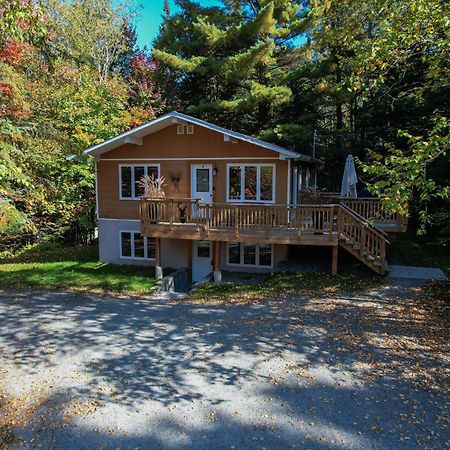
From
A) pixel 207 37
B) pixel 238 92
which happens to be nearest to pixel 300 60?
pixel 238 92

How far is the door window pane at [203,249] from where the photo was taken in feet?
47.9

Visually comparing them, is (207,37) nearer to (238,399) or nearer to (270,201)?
(270,201)

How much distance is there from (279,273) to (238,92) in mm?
14480

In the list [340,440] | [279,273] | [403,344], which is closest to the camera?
[340,440]

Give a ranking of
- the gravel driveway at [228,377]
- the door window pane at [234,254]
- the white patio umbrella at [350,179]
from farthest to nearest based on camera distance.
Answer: the door window pane at [234,254], the white patio umbrella at [350,179], the gravel driveway at [228,377]

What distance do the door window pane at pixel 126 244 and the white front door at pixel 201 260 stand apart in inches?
105

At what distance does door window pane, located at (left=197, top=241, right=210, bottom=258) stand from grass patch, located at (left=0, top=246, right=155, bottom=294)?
78.8 inches

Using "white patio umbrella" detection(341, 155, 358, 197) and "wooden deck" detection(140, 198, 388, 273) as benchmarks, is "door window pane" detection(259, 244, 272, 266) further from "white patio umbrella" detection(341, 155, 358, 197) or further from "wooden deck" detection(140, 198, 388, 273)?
"white patio umbrella" detection(341, 155, 358, 197)

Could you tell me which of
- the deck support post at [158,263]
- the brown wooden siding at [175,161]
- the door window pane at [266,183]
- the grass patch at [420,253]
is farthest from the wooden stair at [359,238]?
the deck support post at [158,263]

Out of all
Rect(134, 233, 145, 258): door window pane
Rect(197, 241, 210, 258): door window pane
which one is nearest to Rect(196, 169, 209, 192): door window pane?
Rect(197, 241, 210, 258): door window pane

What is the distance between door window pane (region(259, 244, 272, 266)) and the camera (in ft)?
45.5

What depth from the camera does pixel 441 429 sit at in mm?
4453

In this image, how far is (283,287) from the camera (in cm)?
1131

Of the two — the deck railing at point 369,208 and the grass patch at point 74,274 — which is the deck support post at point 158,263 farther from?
the deck railing at point 369,208
